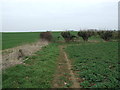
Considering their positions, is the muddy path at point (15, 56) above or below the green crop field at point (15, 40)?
below

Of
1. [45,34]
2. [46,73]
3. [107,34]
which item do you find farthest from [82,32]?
[46,73]

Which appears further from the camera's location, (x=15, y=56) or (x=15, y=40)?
(x=15, y=40)

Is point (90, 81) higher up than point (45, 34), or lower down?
lower down

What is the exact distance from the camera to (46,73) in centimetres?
587

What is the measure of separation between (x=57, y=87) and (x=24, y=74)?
1.82 metres

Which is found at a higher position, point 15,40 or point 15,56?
point 15,40

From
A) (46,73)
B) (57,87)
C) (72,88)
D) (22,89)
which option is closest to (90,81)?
(72,88)

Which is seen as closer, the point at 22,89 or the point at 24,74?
the point at 22,89

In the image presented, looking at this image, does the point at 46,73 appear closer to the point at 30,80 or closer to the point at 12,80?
the point at 30,80

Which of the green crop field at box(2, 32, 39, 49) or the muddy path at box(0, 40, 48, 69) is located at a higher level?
the green crop field at box(2, 32, 39, 49)

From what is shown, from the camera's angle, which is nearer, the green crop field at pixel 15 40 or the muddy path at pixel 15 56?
the muddy path at pixel 15 56

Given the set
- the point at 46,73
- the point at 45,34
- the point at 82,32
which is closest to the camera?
the point at 46,73

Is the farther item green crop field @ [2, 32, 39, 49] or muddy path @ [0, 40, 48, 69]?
green crop field @ [2, 32, 39, 49]

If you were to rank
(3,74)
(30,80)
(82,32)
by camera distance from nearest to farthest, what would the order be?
(30,80) → (3,74) → (82,32)
